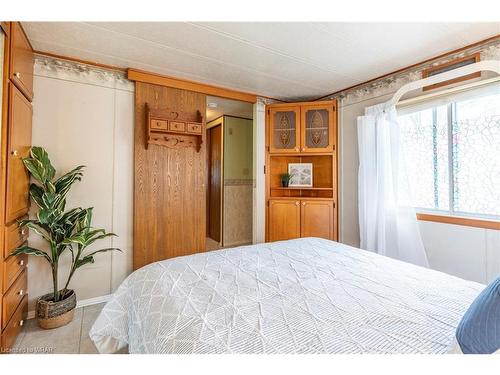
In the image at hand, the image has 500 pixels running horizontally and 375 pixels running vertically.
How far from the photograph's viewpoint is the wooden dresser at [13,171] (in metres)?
1.60

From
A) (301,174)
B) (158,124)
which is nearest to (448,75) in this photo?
(301,174)

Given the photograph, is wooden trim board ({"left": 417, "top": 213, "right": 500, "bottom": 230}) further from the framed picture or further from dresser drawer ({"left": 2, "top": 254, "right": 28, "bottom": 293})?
dresser drawer ({"left": 2, "top": 254, "right": 28, "bottom": 293})

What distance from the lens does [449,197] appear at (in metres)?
→ 2.35

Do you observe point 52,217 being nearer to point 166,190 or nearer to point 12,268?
point 12,268

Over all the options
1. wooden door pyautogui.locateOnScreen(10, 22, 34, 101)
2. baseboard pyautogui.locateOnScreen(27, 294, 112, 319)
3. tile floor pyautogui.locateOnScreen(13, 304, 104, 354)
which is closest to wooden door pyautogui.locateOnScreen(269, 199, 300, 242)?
baseboard pyautogui.locateOnScreen(27, 294, 112, 319)

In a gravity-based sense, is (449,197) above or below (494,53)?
below

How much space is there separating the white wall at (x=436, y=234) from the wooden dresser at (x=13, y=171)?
128 inches

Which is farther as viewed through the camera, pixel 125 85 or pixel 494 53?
pixel 125 85

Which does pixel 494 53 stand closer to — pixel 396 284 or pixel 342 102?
pixel 342 102

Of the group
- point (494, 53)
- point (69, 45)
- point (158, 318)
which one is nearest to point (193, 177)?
point (69, 45)

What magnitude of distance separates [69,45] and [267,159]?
2377 mm

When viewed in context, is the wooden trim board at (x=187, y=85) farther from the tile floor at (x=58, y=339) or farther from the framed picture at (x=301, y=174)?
the tile floor at (x=58, y=339)
